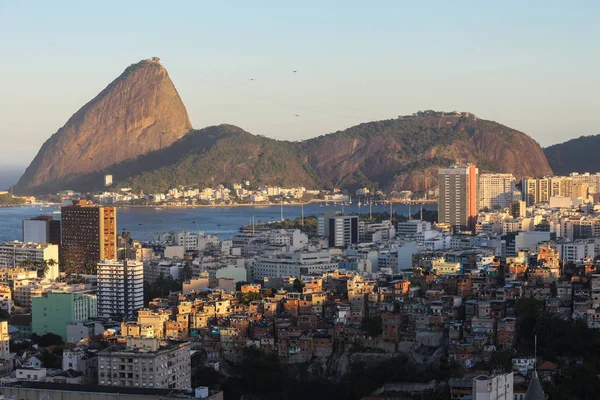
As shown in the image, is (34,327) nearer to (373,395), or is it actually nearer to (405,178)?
(373,395)

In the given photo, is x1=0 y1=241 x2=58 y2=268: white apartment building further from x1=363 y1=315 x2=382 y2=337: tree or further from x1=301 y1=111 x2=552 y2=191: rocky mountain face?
x1=301 y1=111 x2=552 y2=191: rocky mountain face

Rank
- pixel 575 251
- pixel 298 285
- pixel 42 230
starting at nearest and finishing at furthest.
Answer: pixel 298 285 < pixel 575 251 < pixel 42 230

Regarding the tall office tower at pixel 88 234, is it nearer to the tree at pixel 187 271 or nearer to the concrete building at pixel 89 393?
the tree at pixel 187 271

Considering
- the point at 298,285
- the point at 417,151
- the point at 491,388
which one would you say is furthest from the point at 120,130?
the point at 491,388

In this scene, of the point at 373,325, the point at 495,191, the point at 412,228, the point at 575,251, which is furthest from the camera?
the point at 495,191

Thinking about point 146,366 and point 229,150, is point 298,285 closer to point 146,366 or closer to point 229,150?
point 146,366

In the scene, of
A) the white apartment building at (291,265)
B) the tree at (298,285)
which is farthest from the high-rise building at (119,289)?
the white apartment building at (291,265)
